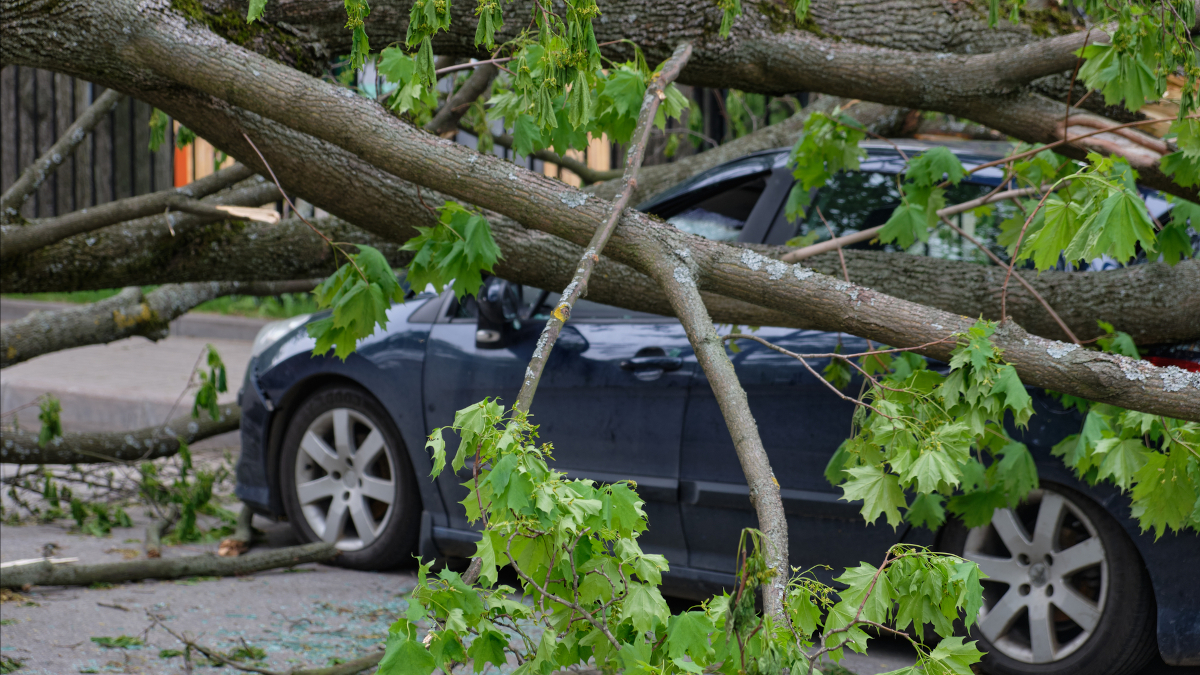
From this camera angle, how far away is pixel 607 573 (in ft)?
5.47

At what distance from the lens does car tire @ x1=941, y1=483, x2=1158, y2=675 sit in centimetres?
317

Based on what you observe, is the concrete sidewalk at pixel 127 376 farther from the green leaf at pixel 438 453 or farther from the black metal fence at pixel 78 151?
the green leaf at pixel 438 453

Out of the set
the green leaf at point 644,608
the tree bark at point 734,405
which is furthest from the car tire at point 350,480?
the green leaf at point 644,608

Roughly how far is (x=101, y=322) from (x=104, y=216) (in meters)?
1.47

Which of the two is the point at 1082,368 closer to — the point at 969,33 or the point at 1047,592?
the point at 1047,592

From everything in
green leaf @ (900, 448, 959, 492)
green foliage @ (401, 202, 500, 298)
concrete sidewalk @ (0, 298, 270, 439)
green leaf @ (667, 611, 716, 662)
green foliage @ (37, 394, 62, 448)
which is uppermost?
green foliage @ (401, 202, 500, 298)

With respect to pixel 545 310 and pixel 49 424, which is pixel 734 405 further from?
pixel 49 424

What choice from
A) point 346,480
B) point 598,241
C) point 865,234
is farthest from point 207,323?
point 598,241

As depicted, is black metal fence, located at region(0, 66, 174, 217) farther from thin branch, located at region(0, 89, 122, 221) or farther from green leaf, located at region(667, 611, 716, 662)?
green leaf, located at region(667, 611, 716, 662)

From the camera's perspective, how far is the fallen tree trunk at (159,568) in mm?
3926

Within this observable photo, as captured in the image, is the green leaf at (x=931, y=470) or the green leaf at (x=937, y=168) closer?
the green leaf at (x=931, y=470)

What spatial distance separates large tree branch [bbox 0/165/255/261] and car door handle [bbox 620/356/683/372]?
143cm

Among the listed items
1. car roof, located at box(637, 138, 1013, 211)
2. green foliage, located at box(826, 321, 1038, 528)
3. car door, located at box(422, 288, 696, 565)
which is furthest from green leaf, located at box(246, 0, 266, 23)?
car roof, located at box(637, 138, 1013, 211)

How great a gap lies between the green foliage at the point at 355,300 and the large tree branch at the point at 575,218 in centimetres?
32
